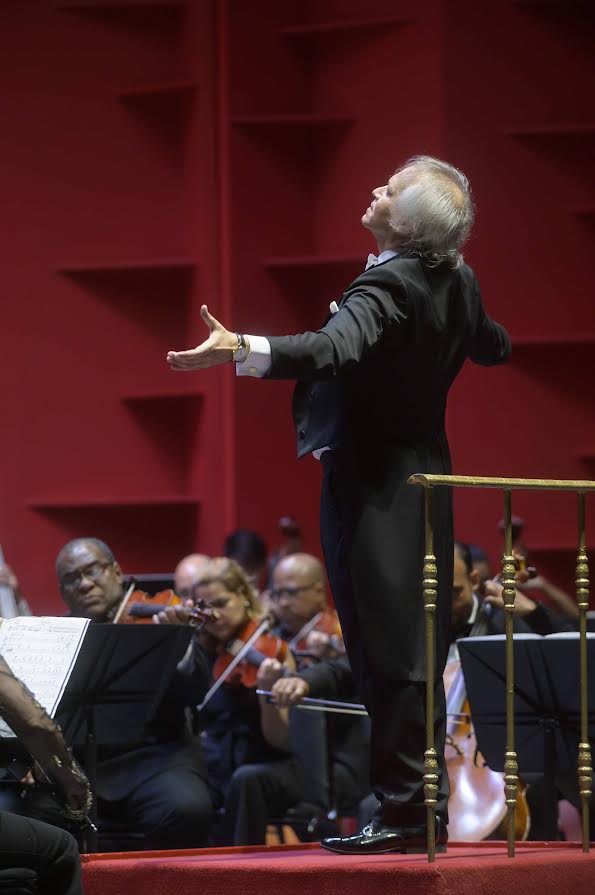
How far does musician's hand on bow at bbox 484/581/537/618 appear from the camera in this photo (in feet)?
13.3

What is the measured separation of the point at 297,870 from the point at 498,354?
3.80ft

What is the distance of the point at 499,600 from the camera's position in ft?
13.3

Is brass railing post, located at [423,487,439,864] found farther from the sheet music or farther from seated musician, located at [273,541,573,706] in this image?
seated musician, located at [273,541,573,706]

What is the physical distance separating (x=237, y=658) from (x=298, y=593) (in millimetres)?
695

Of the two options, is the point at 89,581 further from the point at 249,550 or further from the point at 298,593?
the point at 249,550

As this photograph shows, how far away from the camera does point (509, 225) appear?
5992mm

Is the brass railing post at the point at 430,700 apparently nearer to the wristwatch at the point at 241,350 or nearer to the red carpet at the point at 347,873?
the red carpet at the point at 347,873

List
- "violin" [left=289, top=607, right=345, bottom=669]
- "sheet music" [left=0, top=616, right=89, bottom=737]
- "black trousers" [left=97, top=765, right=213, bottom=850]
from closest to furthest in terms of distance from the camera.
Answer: "sheet music" [left=0, top=616, right=89, bottom=737] → "black trousers" [left=97, top=765, right=213, bottom=850] → "violin" [left=289, top=607, right=345, bottom=669]

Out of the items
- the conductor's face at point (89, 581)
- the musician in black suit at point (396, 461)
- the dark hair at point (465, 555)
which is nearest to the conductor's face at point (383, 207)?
the musician in black suit at point (396, 461)

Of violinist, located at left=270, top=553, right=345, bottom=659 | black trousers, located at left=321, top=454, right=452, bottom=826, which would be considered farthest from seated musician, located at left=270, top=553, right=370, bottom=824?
black trousers, located at left=321, top=454, right=452, bottom=826

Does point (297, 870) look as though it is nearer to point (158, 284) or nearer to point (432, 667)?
point (432, 667)

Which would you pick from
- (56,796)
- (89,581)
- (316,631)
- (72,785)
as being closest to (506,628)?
(72,785)

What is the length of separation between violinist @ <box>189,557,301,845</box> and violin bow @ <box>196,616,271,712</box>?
1 cm

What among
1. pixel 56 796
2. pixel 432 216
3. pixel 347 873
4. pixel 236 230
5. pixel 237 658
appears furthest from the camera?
pixel 236 230
